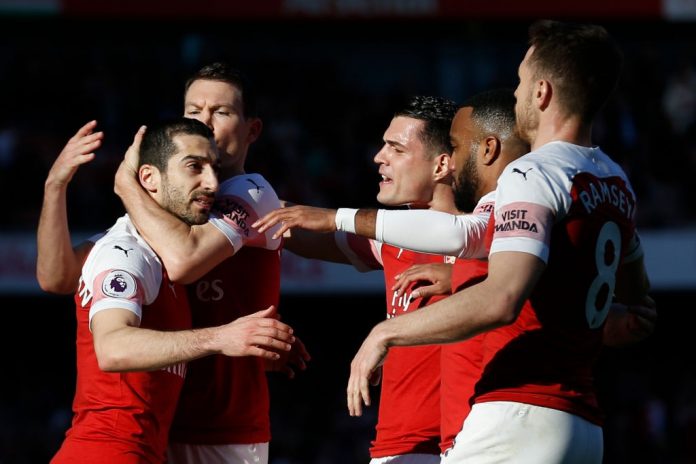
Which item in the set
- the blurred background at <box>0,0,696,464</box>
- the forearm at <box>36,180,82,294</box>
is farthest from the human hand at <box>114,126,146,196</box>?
the blurred background at <box>0,0,696,464</box>

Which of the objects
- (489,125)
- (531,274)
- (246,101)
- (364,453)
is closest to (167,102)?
(364,453)

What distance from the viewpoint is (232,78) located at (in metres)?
5.68

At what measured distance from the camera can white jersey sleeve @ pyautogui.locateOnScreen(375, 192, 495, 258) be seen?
4.30 m

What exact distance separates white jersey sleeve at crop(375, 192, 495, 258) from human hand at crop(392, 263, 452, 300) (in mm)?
497

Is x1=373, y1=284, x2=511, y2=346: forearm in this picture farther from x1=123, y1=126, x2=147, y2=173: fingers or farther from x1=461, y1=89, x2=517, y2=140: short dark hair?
x1=123, y1=126, x2=147, y2=173: fingers

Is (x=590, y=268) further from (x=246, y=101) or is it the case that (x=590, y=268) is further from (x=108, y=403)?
(x=246, y=101)

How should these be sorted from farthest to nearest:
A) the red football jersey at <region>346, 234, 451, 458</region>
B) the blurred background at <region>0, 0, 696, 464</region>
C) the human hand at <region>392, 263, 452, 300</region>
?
the blurred background at <region>0, 0, 696, 464</region>, the red football jersey at <region>346, 234, 451, 458</region>, the human hand at <region>392, 263, 452, 300</region>

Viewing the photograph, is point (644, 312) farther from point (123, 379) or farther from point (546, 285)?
point (123, 379)

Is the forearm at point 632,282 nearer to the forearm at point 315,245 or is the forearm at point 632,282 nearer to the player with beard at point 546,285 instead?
the player with beard at point 546,285

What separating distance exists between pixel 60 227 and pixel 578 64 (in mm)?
2361

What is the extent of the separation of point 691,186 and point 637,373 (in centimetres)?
284

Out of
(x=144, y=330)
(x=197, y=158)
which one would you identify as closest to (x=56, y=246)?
(x=197, y=158)

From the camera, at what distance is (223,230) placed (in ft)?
16.3

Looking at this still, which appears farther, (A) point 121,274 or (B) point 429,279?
(B) point 429,279
